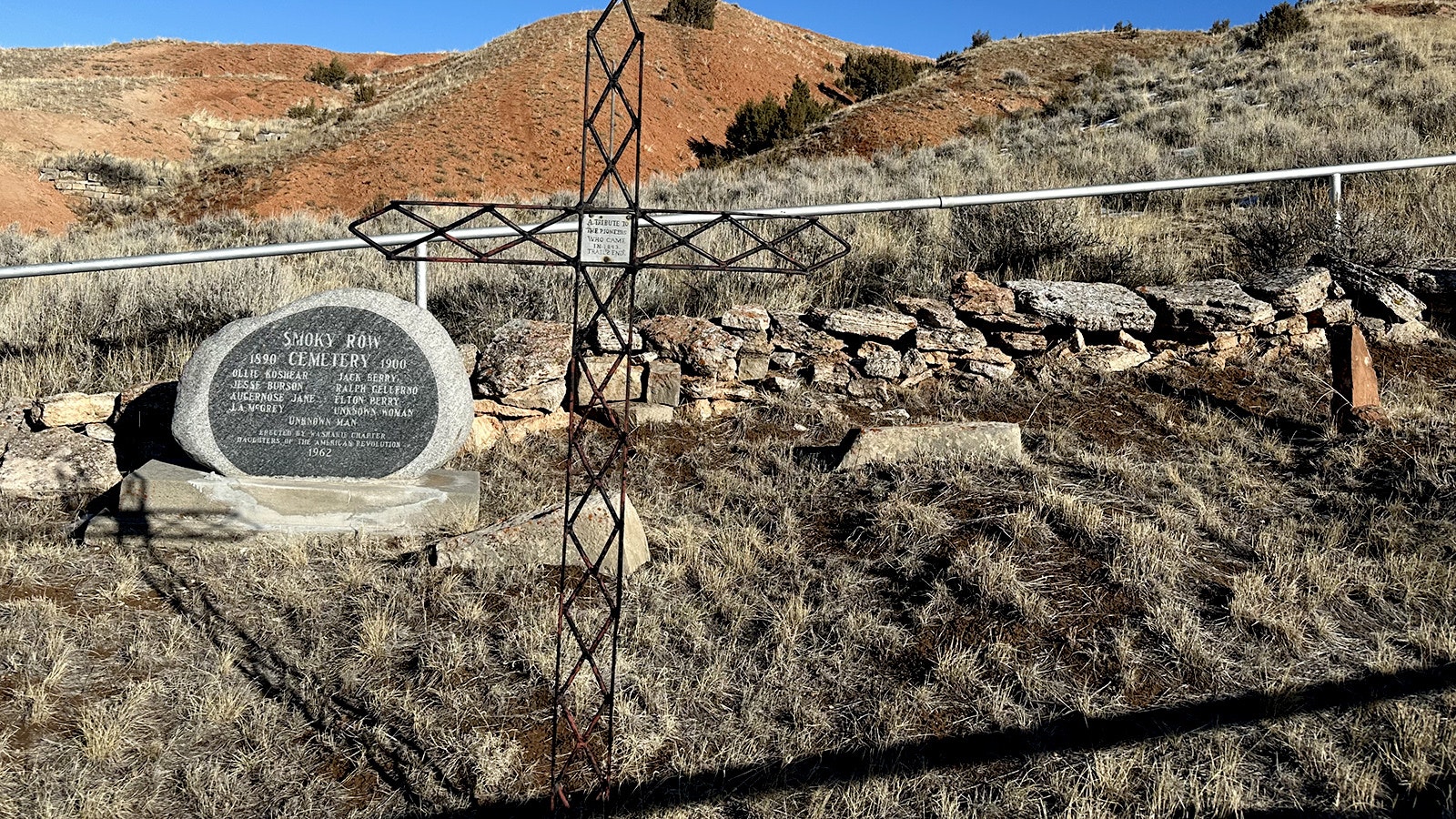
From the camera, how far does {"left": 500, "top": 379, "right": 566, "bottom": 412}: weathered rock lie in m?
5.86

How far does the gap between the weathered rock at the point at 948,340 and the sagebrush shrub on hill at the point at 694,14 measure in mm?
34268

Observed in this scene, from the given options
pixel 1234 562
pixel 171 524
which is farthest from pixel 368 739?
pixel 1234 562

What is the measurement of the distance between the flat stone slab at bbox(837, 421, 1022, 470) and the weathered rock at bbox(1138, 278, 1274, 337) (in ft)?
7.25

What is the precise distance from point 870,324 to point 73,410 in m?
5.01

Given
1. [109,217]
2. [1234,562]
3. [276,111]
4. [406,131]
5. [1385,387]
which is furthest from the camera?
[276,111]

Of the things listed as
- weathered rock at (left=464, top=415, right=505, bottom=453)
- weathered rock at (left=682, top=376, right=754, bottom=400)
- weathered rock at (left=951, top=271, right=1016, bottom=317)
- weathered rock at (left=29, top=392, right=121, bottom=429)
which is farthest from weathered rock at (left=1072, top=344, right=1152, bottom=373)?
weathered rock at (left=29, top=392, right=121, bottom=429)

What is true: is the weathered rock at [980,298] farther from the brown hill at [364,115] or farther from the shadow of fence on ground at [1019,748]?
the brown hill at [364,115]

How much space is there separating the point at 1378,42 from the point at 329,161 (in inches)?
937

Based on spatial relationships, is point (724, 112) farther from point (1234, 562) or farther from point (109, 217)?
point (1234, 562)

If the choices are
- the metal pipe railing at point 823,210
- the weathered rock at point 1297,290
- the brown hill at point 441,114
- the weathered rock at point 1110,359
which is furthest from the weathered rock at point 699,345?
the brown hill at point 441,114

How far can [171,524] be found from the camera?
15.0ft

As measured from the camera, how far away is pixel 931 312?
649cm

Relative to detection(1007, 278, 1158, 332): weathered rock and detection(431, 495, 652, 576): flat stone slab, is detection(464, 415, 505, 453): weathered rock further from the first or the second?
detection(1007, 278, 1158, 332): weathered rock

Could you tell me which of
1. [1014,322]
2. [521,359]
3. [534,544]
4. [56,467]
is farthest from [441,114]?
[534,544]
